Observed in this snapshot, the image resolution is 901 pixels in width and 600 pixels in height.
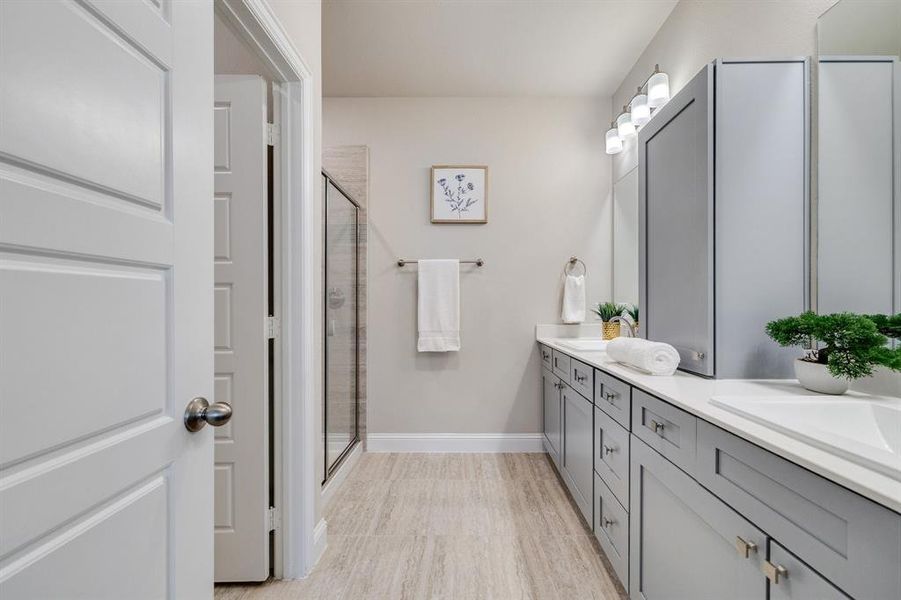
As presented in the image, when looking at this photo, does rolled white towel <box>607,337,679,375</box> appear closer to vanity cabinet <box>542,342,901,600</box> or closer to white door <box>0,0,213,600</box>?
vanity cabinet <box>542,342,901,600</box>

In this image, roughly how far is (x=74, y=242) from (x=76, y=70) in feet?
0.75

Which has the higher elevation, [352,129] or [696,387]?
[352,129]

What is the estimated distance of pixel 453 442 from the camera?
10.1ft

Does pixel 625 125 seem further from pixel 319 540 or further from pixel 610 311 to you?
pixel 319 540

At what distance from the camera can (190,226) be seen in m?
0.81

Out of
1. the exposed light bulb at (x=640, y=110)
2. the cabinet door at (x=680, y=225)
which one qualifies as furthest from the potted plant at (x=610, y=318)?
the exposed light bulb at (x=640, y=110)

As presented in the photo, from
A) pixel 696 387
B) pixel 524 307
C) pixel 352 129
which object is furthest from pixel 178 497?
pixel 352 129

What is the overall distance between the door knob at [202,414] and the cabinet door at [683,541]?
106 cm

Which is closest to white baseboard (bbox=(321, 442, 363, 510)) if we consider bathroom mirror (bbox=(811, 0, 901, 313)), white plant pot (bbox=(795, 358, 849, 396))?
white plant pot (bbox=(795, 358, 849, 396))

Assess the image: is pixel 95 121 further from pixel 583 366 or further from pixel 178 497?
pixel 583 366

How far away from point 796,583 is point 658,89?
2.21 meters

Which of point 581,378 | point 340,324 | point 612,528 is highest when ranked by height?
point 340,324

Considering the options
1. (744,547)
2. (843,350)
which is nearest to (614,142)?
(843,350)

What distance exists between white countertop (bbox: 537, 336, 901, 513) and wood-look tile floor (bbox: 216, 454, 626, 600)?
Result: 0.81 m
